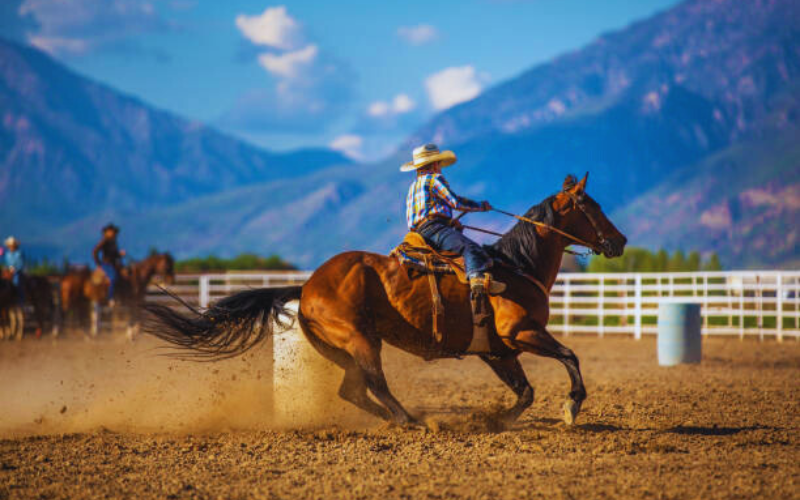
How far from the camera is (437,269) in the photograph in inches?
268

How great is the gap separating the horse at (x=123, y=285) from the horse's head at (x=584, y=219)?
12.8 metres

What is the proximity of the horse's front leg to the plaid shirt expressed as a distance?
3.40 feet

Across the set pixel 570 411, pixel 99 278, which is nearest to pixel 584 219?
pixel 570 411

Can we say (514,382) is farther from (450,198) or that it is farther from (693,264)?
(693,264)

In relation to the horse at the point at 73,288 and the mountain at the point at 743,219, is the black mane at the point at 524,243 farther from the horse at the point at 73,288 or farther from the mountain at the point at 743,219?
the mountain at the point at 743,219

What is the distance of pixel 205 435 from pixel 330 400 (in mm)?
1049

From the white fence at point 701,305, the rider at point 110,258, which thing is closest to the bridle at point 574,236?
the white fence at point 701,305

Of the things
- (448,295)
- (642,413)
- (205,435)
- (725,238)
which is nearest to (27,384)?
(205,435)

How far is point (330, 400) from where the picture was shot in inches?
289

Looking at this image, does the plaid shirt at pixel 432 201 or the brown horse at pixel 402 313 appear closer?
the brown horse at pixel 402 313

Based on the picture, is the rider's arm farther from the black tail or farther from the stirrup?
the black tail

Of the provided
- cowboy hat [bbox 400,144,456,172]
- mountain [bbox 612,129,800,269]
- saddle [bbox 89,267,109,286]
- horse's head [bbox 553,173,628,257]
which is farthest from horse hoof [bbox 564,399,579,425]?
mountain [bbox 612,129,800,269]

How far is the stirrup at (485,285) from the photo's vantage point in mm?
6562

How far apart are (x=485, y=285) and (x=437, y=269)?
43 centimetres
